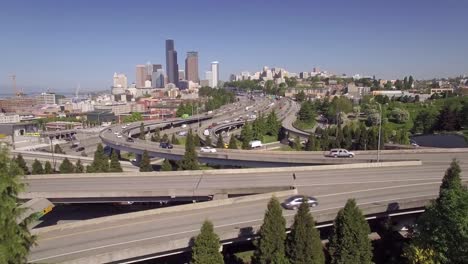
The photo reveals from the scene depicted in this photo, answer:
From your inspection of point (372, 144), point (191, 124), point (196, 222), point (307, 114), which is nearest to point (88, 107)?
point (191, 124)

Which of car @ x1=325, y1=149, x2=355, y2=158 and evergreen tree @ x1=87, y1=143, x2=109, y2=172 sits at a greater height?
car @ x1=325, y1=149, x2=355, y2=158

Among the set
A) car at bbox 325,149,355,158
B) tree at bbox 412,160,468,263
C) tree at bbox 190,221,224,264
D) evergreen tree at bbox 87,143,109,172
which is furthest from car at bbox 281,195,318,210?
evergreen tree at bbox 87,143,109,172

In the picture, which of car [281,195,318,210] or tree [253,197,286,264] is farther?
car [281,195,318,210]

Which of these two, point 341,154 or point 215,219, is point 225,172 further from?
point 341,154

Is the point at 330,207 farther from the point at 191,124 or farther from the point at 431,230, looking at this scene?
the point at 191,124

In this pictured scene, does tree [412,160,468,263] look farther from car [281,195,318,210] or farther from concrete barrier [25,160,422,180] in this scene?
concrete barrier [25,160,422,180]

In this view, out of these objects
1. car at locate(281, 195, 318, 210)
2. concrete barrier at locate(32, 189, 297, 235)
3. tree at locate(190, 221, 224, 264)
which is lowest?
concrete barrier at locate(32, 189, 297, 235)

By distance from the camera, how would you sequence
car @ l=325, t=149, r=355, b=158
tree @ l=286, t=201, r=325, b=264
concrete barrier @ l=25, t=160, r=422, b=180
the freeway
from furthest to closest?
car @ l=325, t=149, r=355, b=158
concrete barrier @ l=25, t=160, r=422, b=180
the freeway
tree @ l=286, t=201, r=325, b=264

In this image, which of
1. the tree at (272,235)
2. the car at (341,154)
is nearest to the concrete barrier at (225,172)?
the car at (341,154)

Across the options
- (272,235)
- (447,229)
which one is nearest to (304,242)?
(272,235)
